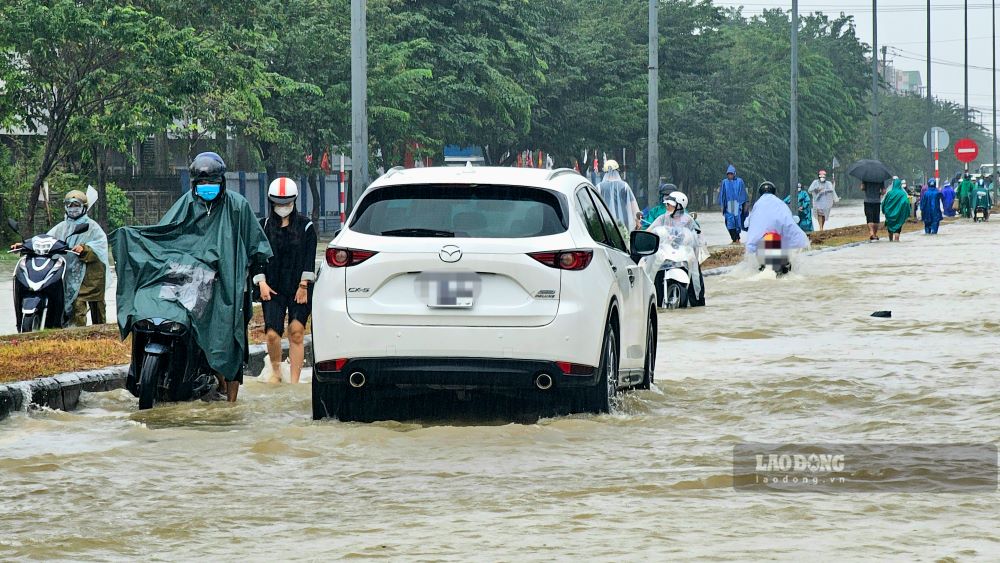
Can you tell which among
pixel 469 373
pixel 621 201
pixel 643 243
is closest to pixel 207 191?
pixel 469 373

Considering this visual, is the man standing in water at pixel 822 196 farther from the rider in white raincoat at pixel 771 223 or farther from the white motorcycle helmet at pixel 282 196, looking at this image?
the white motorcycle helmet at pixel 282 196

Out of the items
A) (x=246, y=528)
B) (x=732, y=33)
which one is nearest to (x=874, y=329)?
(x=246, y=528)

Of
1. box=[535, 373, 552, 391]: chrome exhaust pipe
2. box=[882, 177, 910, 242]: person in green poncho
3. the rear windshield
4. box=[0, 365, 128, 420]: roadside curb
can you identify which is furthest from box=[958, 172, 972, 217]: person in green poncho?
box=[535, 373, 552, 391]: chrome exhaust pipe

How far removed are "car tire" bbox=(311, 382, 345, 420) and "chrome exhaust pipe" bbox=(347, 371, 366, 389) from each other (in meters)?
0.36

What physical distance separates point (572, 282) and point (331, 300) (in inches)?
52.1

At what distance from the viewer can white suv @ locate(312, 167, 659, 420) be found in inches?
361

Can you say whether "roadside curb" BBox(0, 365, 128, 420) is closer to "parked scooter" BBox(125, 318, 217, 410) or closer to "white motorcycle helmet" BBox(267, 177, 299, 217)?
"parked scooter" BBox(125, 318, 217, 410)

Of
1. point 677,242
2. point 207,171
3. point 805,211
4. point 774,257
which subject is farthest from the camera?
point 805,211

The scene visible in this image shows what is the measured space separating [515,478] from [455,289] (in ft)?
5.10

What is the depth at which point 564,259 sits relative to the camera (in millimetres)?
9242

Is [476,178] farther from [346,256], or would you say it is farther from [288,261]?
[288,261]

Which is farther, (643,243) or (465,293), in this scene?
(643,243)

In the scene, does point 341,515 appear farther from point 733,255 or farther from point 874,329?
point 733,255

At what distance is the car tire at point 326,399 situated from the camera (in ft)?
32.0
